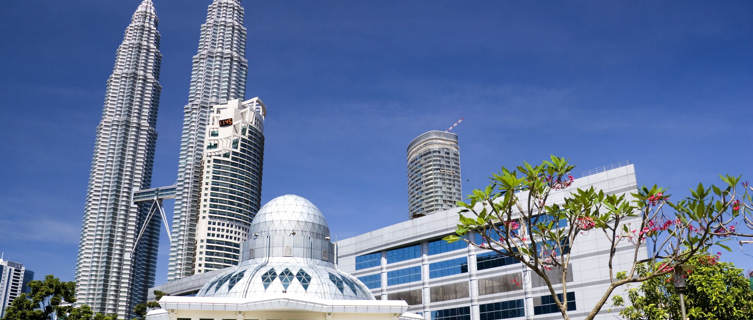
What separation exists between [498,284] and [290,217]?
1198 inches

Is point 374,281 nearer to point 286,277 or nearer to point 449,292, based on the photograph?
point 449,292

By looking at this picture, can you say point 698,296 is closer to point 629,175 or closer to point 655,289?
point 655,289

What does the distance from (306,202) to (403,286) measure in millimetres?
31160

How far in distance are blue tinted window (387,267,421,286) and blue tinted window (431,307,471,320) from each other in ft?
18.6

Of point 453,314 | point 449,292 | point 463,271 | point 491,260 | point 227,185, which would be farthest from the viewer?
point 227,185

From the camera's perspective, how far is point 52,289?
210 feet

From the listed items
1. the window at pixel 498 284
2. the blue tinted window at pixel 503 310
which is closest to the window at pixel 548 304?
the blue tinted window at pixel 503 310

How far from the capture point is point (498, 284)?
7556cm

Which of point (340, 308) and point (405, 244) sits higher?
point (405, 244)

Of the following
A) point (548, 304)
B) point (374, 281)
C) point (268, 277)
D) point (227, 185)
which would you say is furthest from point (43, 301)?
point (227, 185)

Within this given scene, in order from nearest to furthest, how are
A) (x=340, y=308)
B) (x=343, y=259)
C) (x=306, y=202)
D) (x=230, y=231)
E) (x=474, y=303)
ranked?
(x=340, y=308) → (x=306, y=202) → (x=474, y=303) → (x=343, y=259) → (x=230, y=231)

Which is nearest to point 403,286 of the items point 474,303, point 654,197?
point 474,303

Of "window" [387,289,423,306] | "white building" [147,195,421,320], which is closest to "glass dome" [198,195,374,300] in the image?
"white building" [147,195,421,320]

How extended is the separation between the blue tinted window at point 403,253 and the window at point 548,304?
19508 millimetres
